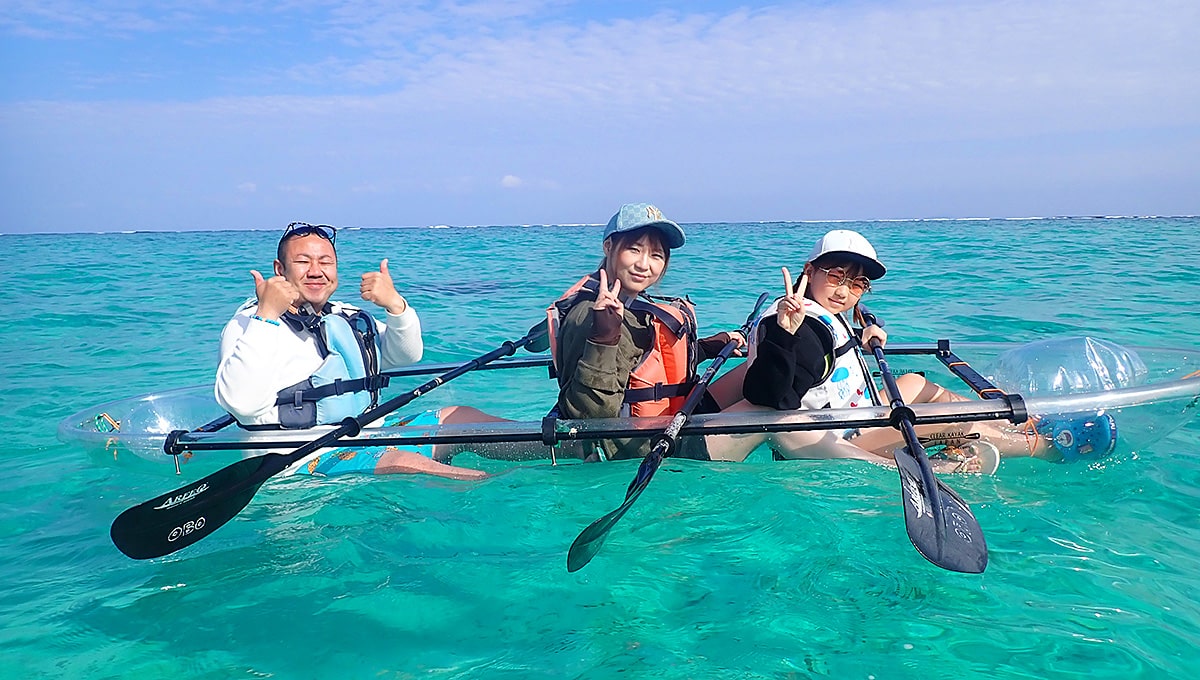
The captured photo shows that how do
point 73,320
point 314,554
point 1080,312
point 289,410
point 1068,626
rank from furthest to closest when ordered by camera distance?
point 73,320, point 1080,312, point 289,410, point 314,554, point 1068,626

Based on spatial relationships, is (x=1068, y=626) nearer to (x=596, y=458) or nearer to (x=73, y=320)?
(x=596, y=458)

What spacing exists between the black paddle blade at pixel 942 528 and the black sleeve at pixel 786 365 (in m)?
0.52

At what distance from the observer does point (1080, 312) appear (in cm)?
991

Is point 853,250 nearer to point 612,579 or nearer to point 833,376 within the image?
point 833,376

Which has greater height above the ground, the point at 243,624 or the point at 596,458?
the point at 596,458

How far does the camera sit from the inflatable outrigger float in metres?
2.72

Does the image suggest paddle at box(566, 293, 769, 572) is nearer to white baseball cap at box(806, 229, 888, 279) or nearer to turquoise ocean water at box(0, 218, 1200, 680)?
turquoise ocean water at box(0, 218, 1200, 680)

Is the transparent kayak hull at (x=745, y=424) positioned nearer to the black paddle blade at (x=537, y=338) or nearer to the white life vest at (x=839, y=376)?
the white life vest at (x=839, y=376)

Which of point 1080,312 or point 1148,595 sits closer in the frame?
point 1148,595


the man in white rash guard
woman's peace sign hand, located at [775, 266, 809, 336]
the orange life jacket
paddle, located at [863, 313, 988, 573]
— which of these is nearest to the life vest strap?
the orange life jacket

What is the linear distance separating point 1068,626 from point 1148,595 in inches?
16.6

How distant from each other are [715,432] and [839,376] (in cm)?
79

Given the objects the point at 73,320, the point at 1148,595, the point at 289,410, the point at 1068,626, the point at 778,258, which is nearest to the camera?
the point at 1068,626

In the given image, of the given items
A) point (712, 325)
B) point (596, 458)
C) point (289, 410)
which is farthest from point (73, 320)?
point (596, 458)
